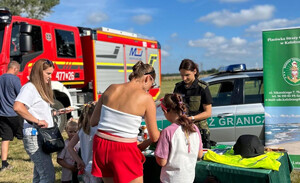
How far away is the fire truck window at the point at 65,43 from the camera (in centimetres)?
795

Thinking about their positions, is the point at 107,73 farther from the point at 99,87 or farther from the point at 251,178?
the point at 251,178

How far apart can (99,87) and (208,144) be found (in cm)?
591

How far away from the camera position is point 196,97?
3.73 metres

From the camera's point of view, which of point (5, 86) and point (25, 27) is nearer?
point (5, 86)

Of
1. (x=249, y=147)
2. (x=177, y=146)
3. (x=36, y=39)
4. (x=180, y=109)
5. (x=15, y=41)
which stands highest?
(x=36, y=39)

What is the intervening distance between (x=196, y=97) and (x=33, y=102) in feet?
6.07

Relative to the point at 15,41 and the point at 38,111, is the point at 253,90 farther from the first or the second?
the point at 15,41

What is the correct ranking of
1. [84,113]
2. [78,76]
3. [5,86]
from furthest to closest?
1. [78,76]
2. [5,86]
3. [84,113]

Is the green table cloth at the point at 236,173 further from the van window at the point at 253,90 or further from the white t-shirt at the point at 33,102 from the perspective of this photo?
the van window at the point at 253,90

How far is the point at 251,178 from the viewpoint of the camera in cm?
272

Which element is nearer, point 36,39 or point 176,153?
point 176,153

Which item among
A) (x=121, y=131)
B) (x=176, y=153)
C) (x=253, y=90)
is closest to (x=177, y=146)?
(x=176, y=153)

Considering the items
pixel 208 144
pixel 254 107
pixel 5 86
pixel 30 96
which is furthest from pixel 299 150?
pixel 5 86

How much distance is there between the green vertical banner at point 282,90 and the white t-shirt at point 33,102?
3.28 meters
